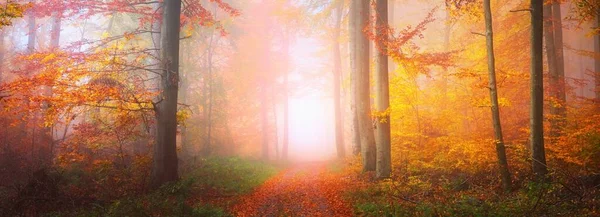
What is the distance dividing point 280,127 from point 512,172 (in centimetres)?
3438

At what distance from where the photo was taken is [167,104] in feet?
31.8

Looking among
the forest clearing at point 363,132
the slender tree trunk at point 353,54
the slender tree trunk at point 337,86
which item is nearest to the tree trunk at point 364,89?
the forest clearing at point 363,132

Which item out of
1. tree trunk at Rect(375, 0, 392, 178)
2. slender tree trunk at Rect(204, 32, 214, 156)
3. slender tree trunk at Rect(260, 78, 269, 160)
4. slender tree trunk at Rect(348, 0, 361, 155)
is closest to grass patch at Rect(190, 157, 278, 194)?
tree trunk at Rect(375, 0, 392, 178)

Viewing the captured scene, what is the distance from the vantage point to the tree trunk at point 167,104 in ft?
31.4

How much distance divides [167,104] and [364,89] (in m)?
7.54

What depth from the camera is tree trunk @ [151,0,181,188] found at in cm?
958

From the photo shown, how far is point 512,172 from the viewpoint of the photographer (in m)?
9.47

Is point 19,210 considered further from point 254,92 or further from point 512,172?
point 254,92

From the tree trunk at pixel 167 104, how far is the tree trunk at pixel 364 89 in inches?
270

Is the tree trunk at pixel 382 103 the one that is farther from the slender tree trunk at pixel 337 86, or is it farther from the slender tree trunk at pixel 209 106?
the slender tree trunk at pixel 209 106

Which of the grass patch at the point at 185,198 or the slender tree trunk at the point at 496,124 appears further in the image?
the slender tree trunk at the point at 496,124

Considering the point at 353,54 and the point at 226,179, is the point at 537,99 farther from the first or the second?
the point at 226,179

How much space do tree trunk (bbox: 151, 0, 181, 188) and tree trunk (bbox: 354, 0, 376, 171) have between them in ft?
22.5

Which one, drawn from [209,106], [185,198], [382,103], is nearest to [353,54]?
[382,103]
